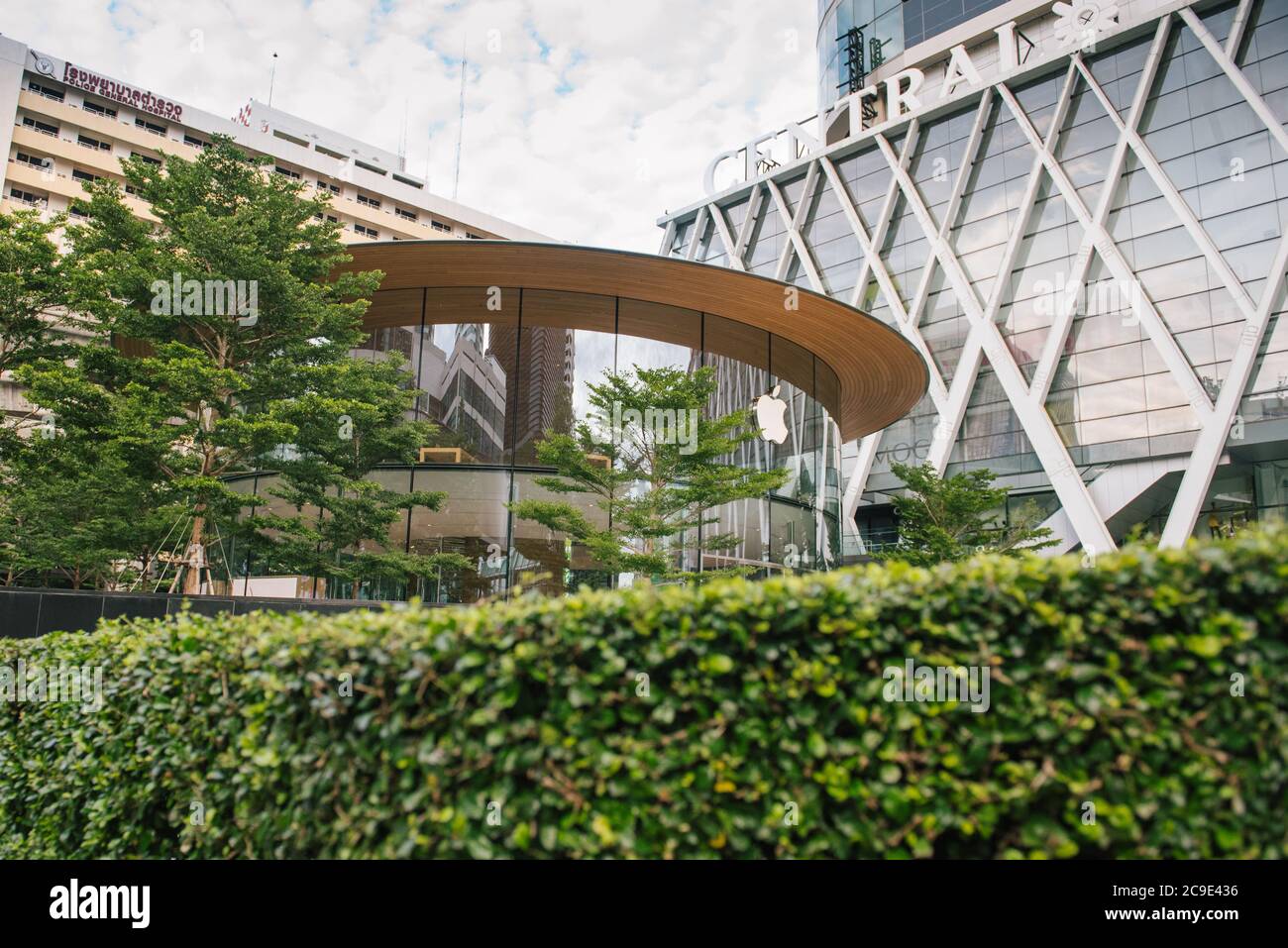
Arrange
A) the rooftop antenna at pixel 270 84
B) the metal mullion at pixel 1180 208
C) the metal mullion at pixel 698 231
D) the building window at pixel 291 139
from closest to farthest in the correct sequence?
the metal mullion at pixel 1180 208 → the metal mullion at pixel 698 231 → the rooftop antenna at pixel 270 84 → the building window at pixel 291 139

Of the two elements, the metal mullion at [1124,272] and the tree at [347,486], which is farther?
the metal mullion at [1124,272]

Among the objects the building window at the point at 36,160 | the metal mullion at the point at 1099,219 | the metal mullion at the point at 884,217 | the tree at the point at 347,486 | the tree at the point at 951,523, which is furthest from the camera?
the building window at the point at 36,160

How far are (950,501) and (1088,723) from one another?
25385 millimetres

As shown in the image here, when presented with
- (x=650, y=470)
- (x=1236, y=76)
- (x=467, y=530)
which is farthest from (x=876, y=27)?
(x=467, y=530)

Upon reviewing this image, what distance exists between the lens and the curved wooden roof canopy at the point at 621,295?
15.3 meters

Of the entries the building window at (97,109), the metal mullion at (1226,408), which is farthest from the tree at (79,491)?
the building window at (97,109)

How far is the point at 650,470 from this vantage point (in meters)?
16.6

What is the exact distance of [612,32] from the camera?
76.3ft

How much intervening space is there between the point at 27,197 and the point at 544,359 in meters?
45.8

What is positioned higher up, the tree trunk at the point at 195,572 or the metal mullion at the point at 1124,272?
the metal mullion at the point at 1124,272

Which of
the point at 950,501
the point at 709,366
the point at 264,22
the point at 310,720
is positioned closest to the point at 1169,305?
the point at 950,501

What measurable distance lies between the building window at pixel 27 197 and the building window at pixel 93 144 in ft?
15.4

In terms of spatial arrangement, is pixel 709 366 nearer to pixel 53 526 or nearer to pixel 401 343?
pixel 401 343

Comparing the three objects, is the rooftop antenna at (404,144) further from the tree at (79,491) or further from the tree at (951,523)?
the tree at (79,491)
